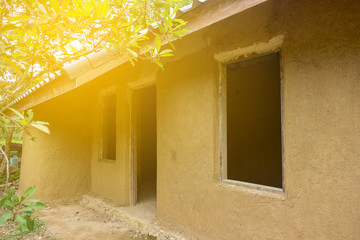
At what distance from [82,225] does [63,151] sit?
84.8 inches

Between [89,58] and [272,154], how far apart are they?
14.9 ft

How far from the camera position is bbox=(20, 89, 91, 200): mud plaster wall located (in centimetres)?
613

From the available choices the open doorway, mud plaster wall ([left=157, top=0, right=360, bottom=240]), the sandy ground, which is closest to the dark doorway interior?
the open doorway

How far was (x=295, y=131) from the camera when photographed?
8.23 ft

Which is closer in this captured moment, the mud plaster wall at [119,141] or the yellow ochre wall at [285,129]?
the yellow ochre wall at [285,129]

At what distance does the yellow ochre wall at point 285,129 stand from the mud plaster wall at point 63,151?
2.49m

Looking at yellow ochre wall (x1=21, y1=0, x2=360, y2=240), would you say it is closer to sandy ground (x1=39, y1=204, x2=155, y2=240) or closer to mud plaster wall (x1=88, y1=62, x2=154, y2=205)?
mud plaster wall (x1=88, y1=62, x2=154, y2=205)

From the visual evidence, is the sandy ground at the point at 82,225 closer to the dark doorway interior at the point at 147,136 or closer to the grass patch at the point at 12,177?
the dark doorway interior at the point at 147,136

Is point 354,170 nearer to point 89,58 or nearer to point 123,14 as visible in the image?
point 123,14

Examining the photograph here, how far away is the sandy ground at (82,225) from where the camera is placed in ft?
13.8

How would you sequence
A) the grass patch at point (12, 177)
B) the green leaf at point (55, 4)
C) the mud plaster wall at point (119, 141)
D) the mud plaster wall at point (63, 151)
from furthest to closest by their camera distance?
the grass patch at point (12, 177) → the mud plaster wall at point (63, 151) → the mud plaster wall at point (119, 141) → the green leaf at point (55, 4)

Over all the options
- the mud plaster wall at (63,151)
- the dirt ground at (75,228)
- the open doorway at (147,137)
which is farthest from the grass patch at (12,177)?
the open doorway at (147,137)

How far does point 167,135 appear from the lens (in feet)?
13.1

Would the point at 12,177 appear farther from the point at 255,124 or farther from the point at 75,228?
the point at 255,124
